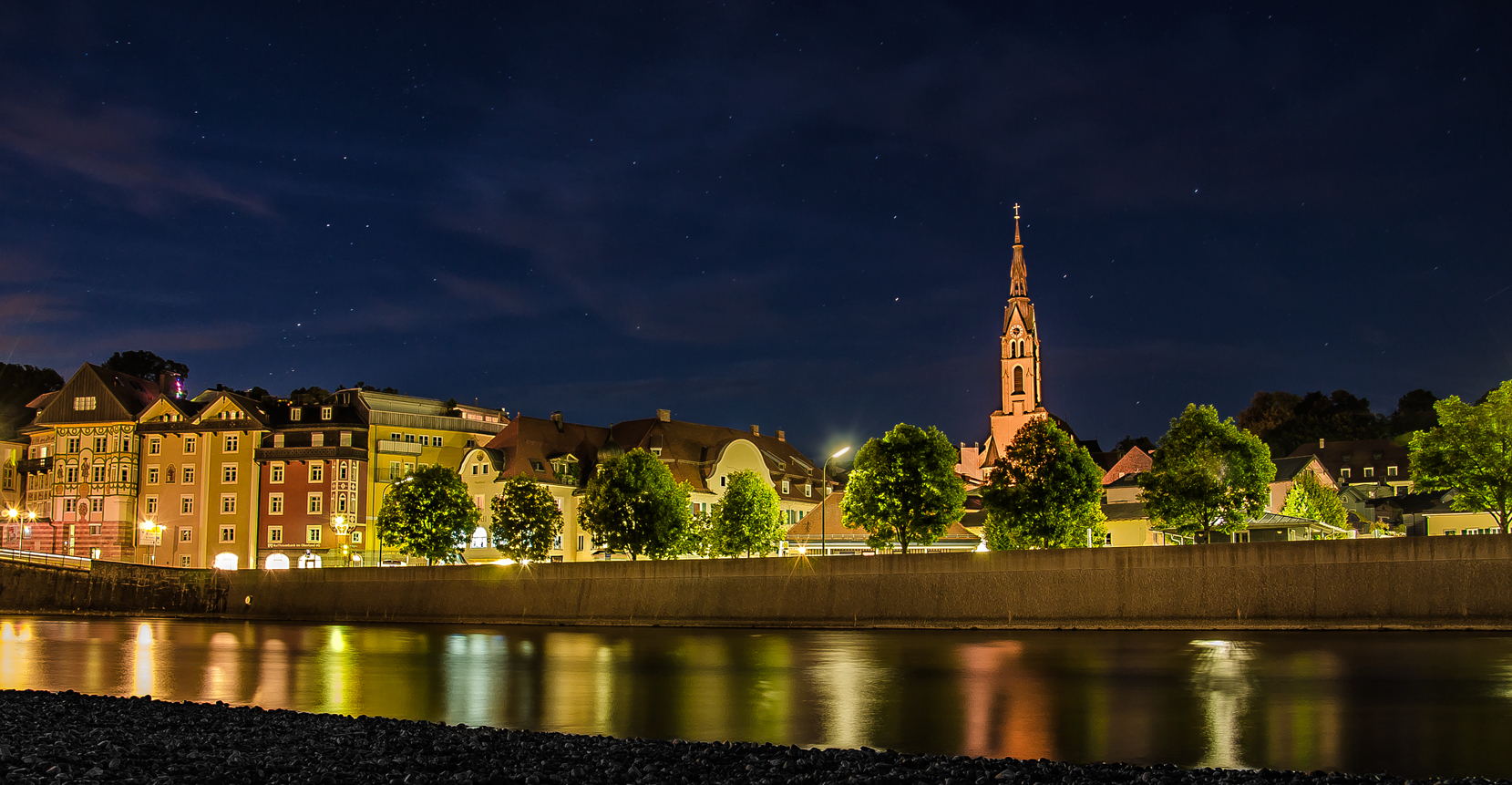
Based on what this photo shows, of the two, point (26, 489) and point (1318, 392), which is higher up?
point (1318, 392)

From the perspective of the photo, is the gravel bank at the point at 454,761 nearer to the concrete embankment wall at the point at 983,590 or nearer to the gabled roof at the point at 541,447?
the concrete embankment wall at the point at 983,590

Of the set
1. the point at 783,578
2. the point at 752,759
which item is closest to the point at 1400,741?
the point at 752,759

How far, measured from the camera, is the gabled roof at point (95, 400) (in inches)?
A: 3895

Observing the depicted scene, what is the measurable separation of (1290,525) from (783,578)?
3059 centimetres

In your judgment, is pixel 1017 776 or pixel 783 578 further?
pixel 783 578

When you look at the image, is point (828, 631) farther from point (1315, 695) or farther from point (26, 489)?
point (26, 489)

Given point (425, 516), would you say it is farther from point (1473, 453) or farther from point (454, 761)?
point (454, 761)

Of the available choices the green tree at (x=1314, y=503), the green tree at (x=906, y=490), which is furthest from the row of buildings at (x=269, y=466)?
the green tree at (x=1314, y=503)

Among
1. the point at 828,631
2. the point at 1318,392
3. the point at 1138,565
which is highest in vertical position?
the point at 1318,392

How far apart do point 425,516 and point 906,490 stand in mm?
31815

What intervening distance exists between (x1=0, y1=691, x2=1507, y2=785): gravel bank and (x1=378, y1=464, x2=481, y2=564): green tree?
55.9m

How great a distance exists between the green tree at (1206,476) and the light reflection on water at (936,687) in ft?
47.1

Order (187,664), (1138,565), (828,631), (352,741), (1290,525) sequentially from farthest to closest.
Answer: (1290,525)
(828,631)
(1138,565)
(187,664)
(352,741)

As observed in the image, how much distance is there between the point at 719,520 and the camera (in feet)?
242
